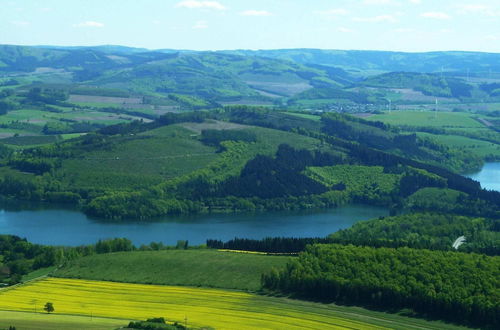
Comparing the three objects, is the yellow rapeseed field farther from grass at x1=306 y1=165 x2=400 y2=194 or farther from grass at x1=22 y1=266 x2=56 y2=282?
grass at x1=306 y1=165 x2=400 y2=194

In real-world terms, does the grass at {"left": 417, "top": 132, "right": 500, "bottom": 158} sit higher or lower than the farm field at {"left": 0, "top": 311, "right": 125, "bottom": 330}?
lower

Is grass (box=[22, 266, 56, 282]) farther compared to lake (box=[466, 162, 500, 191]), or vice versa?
lake (box=[466, 162, 500, 191])

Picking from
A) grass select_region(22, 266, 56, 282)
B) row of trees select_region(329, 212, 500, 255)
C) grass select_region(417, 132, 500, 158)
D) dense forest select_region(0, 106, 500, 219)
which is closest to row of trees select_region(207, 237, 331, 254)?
row of trees select_region(329, 212, 500, 255)

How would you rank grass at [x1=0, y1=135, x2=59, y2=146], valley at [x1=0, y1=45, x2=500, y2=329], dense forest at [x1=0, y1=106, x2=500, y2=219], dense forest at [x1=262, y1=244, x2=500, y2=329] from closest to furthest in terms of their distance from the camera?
dense forest at [x1=262, y1=244, x2=500, y2=329]
valley at [x1=0, y1=45, x2=500, y2=329]
dense forest at [x1=0, y1=106, x2=500, y2=219]
grass at [x1=0, y1=135, x2=59, y2=146]

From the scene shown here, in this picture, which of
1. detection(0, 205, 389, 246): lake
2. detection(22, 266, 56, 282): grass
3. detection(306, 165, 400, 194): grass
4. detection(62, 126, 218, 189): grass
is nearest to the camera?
detection(22, 266, 56, 282): grass

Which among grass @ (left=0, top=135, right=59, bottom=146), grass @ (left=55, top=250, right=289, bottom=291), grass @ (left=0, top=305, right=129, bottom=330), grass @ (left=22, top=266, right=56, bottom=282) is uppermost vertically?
grass @ (left=0, top=305, right=129, bottom=330)

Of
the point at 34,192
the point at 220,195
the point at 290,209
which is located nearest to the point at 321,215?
the point at 290,209

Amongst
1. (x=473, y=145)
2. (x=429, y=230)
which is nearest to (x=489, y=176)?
(x=473, y=145)

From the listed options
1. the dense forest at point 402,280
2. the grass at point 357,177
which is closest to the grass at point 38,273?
the dense forest at point 402,280
